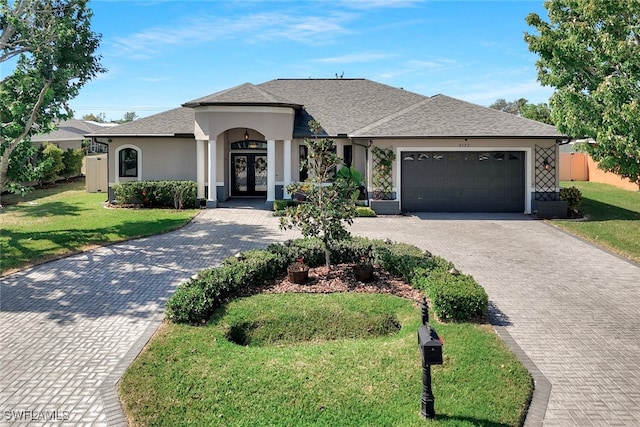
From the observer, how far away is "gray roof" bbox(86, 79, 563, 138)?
1952 centimetres

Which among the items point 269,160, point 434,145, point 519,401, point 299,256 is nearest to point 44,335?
point 299,256

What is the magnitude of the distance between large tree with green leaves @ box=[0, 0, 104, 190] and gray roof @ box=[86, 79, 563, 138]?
651cm

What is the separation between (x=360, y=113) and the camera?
2358 cm

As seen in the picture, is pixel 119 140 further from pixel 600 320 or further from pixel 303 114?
pixel 600 320

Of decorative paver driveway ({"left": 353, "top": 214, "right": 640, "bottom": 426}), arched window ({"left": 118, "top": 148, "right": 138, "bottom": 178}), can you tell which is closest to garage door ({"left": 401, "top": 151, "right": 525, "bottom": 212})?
decorative paver driveway ({"left": 353, "top": 214, "right": 640, "bottom": 426})

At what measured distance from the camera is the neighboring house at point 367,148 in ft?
64.1

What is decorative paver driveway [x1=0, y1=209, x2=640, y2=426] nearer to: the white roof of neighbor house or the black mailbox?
the black mailbox

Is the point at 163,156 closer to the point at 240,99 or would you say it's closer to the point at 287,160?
the point at 240,99

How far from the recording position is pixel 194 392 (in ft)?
18.4

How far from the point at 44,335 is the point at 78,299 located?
170cm

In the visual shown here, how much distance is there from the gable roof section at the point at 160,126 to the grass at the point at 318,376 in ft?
52.5

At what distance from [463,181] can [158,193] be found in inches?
500

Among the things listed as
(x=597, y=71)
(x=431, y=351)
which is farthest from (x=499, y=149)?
(x=431, y=351)

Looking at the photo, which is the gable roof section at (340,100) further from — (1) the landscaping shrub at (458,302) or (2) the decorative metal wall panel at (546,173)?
(1) the landscaping shrub at (458,302)
